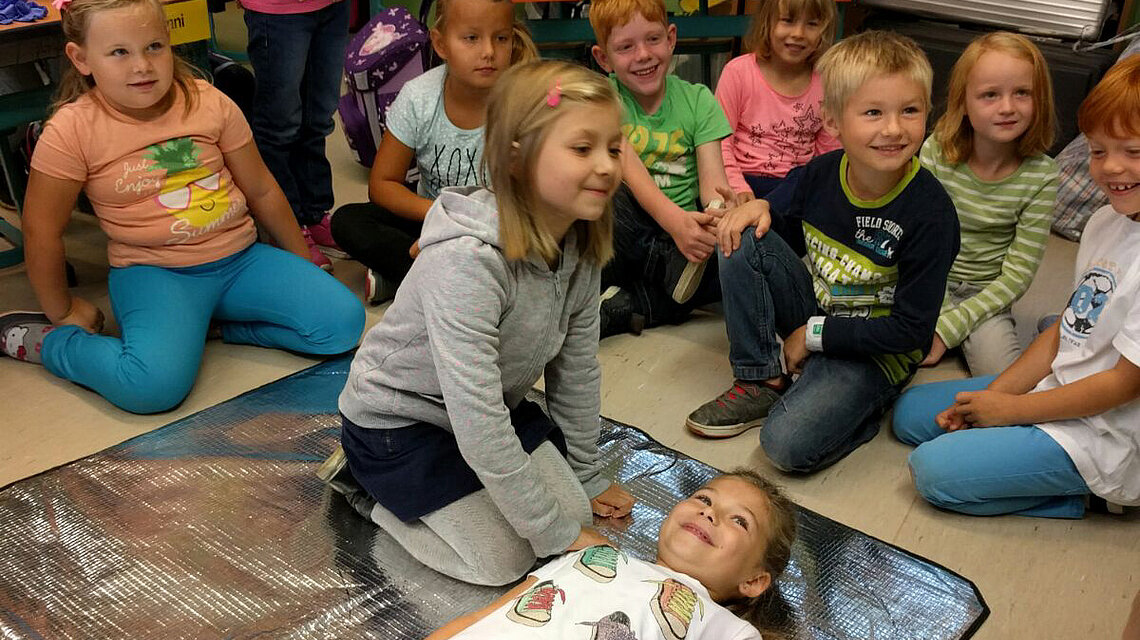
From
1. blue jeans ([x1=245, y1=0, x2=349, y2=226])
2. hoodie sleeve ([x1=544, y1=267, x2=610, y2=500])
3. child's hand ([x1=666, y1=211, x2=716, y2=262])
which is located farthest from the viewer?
blue jeans ([x1=245, y1=0, x2=349, y2=226])

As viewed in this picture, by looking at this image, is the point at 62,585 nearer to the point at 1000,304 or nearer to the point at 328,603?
the point at 328,603

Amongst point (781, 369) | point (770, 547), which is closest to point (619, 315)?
point (781, 369)

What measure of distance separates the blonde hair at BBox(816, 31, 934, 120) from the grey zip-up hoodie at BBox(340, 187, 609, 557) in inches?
27.1

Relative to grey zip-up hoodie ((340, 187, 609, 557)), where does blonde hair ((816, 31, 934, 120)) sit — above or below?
above

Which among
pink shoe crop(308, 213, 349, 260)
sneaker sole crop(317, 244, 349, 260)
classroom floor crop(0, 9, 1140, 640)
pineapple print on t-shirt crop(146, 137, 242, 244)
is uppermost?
pineapple print on t-shirt crop(146, 137, 242, 244)

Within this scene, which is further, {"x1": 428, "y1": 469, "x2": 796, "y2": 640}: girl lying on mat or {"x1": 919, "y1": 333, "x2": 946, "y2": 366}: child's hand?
{"x1": 919, "y1": 333, "x2": 946, "y2": 366}: child's hand

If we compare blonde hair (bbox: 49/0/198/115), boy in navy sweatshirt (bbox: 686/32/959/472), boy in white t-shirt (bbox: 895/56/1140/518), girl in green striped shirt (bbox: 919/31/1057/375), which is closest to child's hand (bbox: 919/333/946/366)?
girl in green striped shirt (bbox: 919/31/1057/375)

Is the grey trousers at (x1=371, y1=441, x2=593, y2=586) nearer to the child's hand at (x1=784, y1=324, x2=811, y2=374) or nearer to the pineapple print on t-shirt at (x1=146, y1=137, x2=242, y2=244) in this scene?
the child's hand at (x1=784, y1=324, x2=811, y2=374)

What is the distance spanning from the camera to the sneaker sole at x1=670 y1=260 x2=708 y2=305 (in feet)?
7.82

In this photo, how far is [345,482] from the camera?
5.89ft

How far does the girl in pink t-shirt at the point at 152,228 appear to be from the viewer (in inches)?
82.5

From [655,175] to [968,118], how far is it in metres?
0.72

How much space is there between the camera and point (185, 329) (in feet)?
7.23

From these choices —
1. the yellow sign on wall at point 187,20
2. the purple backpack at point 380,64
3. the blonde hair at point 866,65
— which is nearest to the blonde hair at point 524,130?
the blonde hair at point 866,65
